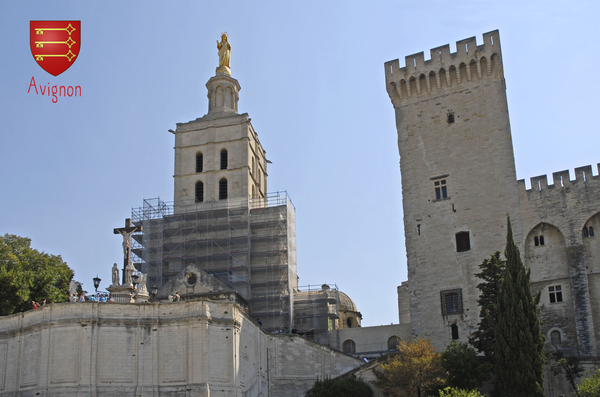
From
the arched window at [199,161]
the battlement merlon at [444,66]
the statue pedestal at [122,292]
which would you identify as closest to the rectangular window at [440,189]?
the battlement merlon at [444,66]

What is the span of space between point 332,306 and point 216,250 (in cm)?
1021

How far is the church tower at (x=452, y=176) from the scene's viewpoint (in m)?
39.8

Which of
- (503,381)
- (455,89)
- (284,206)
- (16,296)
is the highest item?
(455,89)

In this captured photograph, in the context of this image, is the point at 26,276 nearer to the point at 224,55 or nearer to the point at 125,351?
the point at 125,351

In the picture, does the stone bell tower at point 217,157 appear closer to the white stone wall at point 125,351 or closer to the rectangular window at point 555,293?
the white stone wall at point 125,351

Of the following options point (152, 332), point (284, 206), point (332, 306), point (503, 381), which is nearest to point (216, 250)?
point (284, 206)

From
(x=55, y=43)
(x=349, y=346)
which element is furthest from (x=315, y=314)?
(x=55, y=43)

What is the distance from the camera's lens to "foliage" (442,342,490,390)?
106ft

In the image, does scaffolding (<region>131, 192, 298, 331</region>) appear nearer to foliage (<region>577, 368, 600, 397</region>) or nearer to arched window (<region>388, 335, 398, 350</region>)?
arched window (<region>388, 335, 398, 350</region>)

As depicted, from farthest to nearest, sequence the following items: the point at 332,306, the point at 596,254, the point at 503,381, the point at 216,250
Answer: the point at 332,306 → the point at 216,250 → the point at 596,254 → the point at 503,381

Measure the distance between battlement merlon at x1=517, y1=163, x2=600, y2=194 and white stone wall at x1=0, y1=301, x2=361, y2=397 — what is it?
18121mm

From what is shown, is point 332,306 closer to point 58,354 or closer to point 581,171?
point 581,171

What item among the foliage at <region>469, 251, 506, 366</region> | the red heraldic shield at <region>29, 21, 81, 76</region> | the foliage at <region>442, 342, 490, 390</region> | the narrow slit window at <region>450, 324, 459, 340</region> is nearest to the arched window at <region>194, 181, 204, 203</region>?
the narrow slit window at <region>450, 324, 459, 340</region>

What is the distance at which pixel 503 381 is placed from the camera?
31125 mm
